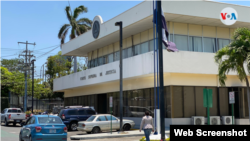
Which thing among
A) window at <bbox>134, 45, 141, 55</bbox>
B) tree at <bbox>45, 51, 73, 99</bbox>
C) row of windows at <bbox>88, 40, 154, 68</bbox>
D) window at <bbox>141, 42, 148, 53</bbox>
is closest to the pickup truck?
row of windows at <bbox>88, 40, 154, 68</bbox>

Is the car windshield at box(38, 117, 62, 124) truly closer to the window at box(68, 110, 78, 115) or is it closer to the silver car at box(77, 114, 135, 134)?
the silver car at box(77, 114, 135, 134)

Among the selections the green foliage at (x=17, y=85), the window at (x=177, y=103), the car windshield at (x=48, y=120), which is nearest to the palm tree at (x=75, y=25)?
the green foliage at (x=17, y=85)

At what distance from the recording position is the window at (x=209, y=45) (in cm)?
2735

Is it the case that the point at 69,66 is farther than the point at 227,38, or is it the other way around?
the point at 69,66

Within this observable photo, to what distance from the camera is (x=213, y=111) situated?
2645cm

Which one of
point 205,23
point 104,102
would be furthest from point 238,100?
point 104,102

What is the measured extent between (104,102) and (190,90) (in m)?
13.8

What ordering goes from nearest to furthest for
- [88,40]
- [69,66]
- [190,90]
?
[190,90] → [88,40] → [69,66]

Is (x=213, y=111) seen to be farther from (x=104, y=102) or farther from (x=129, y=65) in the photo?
(x=104, y=102)

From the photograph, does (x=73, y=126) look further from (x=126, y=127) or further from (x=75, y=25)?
(x=75, y=25)

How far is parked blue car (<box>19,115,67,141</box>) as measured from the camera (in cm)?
1420

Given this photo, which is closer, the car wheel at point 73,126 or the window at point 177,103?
the car wheel at point 73,126

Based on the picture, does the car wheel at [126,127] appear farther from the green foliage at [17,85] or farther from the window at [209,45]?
the green foliage at [17,85]

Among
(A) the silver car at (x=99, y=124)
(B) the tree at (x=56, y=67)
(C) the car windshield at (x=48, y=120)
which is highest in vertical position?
(B) the tree at (x=56, y=67)
